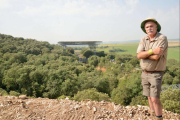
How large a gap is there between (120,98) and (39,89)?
15660 mm

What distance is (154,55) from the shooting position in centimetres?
253

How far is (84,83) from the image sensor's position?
78.8 ft

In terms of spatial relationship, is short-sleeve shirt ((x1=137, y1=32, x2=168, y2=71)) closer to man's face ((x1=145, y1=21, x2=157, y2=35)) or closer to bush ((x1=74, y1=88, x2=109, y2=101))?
man's face ((x1=145, y1=21, x2=157, y2=35))

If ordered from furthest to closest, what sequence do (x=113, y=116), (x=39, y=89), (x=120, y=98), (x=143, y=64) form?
(x=39, y=89) < (x=120, y=98) < (x=113, y=116) < (x=143, y=64)

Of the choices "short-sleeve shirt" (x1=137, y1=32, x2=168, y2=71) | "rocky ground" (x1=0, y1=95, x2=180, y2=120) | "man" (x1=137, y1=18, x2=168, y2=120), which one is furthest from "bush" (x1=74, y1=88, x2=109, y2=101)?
"short-sleeve shirt" (x1=137, y1=32, x2=168, y2=71)

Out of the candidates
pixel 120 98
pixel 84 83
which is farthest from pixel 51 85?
pixel 120 98

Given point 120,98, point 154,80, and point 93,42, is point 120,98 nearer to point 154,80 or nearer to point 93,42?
point 154,80

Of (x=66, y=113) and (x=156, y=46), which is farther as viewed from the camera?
(x=66, y=113)

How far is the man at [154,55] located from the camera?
2.53 metres

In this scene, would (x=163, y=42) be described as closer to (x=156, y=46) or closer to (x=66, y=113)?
(x=156, y=46)

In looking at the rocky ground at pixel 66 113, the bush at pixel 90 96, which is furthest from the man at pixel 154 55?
the bush at pixel 90 96

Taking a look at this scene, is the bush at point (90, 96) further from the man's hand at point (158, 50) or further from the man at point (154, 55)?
the man's hand at point (158, 50)

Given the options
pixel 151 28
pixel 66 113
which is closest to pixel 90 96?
pixel 66 113

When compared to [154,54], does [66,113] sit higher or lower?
lower
